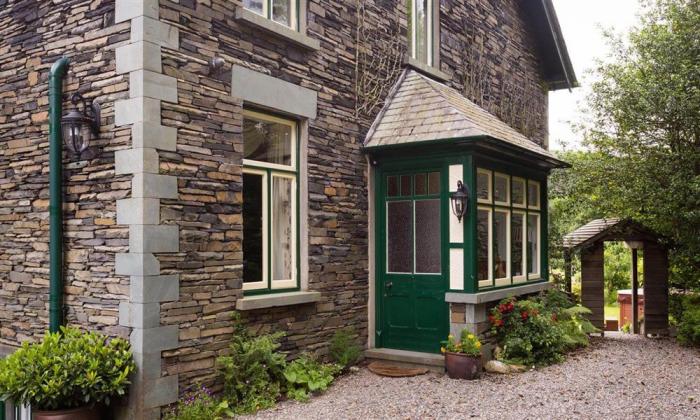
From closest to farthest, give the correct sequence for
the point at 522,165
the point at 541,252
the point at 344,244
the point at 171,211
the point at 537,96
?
1. the point at 171,211
2. the point at 344,244
3. the point at 522,165
4. the point at 541,252
5. the point at 537,96

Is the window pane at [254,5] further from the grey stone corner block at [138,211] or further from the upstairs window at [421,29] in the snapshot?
the upstairs window at [421,29]

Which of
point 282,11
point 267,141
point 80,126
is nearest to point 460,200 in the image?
point 267,141

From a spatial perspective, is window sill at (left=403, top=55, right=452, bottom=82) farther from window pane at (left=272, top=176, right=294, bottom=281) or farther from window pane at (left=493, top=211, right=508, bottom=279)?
window pane at (left=272, top=176, right=294, bottom=281)

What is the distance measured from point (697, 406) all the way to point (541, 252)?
467 cm

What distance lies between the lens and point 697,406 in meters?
6.86

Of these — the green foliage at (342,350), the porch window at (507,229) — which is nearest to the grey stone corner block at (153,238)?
the green foliage at (342,350)

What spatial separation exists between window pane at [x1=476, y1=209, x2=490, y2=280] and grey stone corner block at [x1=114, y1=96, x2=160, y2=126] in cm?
467

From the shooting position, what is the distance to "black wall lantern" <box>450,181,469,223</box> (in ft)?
27.6

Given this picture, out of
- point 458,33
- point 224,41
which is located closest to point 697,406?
point 224,41

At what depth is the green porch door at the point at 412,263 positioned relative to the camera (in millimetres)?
8750

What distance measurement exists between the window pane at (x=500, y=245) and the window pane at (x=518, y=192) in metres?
0.43

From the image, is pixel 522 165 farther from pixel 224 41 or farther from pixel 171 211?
pixel 171 211

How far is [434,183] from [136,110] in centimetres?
432

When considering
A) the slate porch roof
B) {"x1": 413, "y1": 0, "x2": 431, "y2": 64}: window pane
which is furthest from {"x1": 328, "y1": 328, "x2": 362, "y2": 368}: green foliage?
{"x1": 413, "y1": 0, "x2": 431, "y2": 64}: window pane
